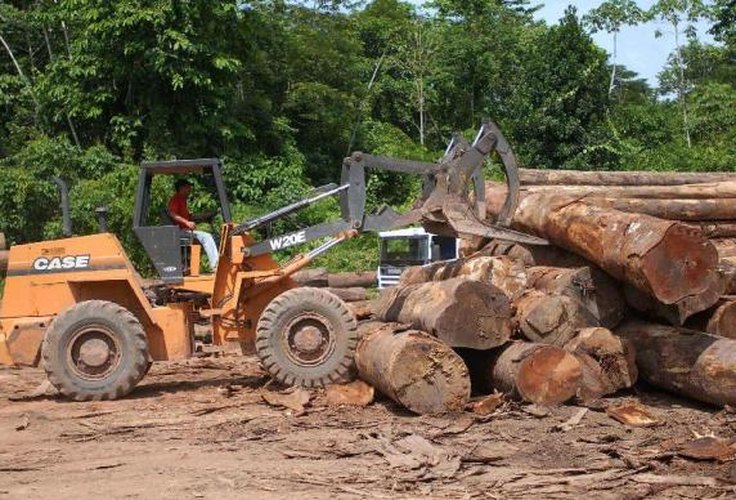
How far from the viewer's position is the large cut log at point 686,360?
30.0 feet

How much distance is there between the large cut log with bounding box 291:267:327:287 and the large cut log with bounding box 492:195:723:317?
12.2 meters

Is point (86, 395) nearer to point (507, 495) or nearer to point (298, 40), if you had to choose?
point (507, 495)

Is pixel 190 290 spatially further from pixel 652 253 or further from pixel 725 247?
pixel 725 247

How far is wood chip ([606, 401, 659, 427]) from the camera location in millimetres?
9108

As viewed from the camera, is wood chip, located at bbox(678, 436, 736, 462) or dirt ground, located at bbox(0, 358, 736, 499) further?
wood chip, located at bbox(678, 436, 736, 462)

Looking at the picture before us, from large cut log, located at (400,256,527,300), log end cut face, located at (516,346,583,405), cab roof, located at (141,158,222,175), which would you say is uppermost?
cab roof, located at (141,158,222,175)

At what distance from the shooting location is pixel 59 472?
810 centimetres

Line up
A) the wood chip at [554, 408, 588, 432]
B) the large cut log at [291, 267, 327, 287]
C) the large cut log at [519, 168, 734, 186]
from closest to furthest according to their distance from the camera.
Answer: the wood chip at [554, 408, 588, 432] < the large cut log at [519, 168, 734, 186] < the large cut log at [291, 267, 327, 287]

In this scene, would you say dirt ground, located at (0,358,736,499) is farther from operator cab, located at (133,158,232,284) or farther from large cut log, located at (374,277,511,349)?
operator cab, located at (133,158,232,284)

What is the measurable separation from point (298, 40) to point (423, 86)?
620cm

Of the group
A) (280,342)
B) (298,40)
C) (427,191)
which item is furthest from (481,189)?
(298,40)

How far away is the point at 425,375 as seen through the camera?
9.59 m

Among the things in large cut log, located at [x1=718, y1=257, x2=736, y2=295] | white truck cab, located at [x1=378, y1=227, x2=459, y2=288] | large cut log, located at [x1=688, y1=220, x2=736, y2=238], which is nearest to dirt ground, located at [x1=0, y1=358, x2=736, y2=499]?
large cut log, located at [x1=718, y1=257, x2=736, y2=295]

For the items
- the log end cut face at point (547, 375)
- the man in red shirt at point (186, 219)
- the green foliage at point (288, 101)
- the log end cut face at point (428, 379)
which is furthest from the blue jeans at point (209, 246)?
the green foliage at point (288, 101)
